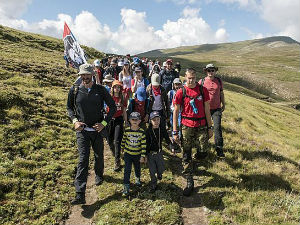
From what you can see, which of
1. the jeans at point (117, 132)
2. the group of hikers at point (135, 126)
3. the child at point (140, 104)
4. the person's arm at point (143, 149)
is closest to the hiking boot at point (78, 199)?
the group of hikers at point (135, 126)

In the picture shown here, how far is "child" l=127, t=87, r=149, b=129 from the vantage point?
908cm

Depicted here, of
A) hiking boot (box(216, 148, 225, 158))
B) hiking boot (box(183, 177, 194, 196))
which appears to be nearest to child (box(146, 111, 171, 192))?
hiking boot (box(183, 177, 194, 196))

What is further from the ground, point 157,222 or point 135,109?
point 135,109

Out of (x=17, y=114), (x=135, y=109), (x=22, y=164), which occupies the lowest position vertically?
(x=22, y=164)

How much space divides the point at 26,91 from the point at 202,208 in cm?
1433

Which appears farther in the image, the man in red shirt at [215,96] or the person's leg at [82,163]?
the man in red shirt at [215,96]

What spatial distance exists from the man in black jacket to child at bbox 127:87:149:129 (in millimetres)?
1940

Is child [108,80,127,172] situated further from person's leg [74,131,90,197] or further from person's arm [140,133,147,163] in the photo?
person's leg [74,131,90,197]

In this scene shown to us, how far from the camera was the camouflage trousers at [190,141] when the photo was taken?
7.61 meters

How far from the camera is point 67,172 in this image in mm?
8469

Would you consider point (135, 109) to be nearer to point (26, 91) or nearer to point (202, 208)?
point (202, 208)

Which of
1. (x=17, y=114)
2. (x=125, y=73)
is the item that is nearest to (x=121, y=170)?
(x=125, y=73)

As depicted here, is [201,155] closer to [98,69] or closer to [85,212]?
[85,212]

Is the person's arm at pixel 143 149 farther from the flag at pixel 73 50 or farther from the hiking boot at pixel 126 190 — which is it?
the flag at pixel 73 50
